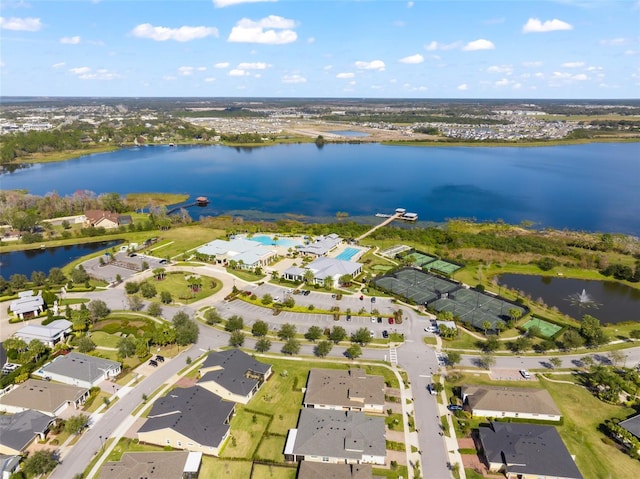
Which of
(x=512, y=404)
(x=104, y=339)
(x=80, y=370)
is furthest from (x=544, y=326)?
(x=104, y=339)

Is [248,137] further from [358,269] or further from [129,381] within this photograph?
[129,381]

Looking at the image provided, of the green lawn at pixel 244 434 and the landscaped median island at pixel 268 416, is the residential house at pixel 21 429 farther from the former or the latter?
the green lawn at pixel 244 434

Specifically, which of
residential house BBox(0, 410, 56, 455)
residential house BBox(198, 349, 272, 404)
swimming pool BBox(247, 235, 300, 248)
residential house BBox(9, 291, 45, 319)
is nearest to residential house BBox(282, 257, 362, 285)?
swimming pool BBox(247, 235, 300, 248)

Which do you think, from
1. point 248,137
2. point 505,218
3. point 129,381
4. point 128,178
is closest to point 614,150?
point 505,218

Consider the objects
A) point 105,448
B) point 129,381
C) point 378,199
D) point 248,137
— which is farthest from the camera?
point 248,137

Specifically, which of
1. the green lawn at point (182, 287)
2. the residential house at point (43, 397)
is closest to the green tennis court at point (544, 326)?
the green lawn at point (182, 287)

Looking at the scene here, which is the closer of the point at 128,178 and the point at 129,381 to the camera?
the point at 129,381

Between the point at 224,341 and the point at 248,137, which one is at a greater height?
the point at 248,137
